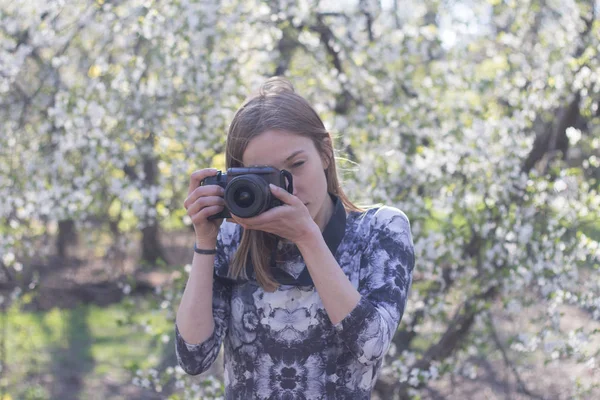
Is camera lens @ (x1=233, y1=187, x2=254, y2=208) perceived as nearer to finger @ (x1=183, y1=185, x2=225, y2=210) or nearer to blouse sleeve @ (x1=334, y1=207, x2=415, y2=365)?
finger @ (x1=183, y1=185, x2=225, y2=210)

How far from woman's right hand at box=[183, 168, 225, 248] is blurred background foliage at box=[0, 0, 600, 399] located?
155cm

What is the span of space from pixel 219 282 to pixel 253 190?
32cm

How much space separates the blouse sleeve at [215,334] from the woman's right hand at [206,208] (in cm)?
10

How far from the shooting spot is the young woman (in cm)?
141

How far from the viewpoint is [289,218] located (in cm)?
140

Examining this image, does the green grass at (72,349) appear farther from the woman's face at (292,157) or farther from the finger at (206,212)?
the woman's face at (292,157)

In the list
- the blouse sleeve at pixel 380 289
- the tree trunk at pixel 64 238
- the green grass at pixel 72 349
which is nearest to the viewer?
the blouse sleeve at pixel 380 289

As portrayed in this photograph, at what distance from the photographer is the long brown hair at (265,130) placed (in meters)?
1.52

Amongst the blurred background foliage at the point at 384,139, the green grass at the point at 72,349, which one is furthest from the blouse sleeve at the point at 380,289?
the green grass at the point at 72,349

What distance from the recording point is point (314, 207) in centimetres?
155

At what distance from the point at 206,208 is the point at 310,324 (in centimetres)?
35

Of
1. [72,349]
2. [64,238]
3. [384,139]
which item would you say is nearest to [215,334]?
[384,139]

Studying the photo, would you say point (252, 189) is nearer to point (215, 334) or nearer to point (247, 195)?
point (247, 195)

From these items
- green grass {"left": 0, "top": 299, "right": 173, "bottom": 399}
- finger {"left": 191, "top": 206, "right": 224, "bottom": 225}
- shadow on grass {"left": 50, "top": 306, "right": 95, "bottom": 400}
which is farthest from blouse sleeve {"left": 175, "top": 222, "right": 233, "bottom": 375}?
shadow on grass {"left": 50, "top": 306, "right": 95, "bottom": 400}
